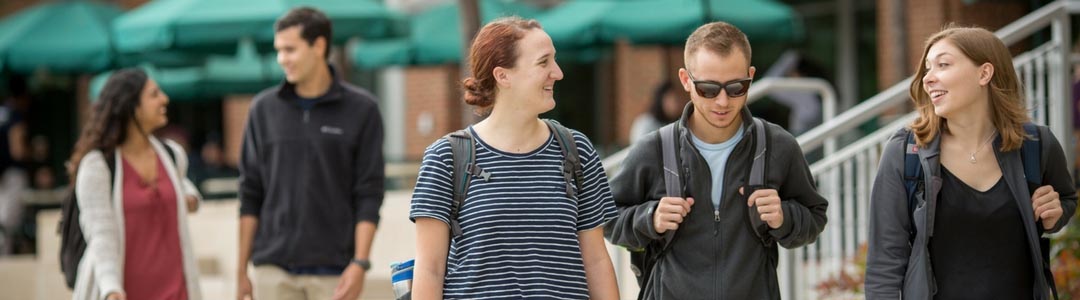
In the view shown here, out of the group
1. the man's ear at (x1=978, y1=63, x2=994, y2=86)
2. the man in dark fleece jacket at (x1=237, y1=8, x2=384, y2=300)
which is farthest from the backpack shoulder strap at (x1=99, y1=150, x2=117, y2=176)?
the man's ear at (x1=978, y1=63, x2=994, y2=86)

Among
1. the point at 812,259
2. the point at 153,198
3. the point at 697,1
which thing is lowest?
the point at 812,259

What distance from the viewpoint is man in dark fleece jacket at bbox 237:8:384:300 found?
6.96 m

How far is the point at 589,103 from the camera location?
20906 millimetres

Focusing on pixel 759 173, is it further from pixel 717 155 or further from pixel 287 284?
pixel 287 284

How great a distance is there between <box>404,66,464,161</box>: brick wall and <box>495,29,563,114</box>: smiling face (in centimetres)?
1621

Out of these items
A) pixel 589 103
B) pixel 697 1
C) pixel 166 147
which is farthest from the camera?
pixel 589 103

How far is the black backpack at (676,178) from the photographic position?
502 centimetres

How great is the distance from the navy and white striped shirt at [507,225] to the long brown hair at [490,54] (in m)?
0.14

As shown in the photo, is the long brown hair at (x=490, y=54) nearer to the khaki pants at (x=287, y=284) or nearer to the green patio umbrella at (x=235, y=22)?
the khaki pants at (x=287, y=284)

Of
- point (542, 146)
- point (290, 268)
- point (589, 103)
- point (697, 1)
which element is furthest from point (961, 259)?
point (589, 103)

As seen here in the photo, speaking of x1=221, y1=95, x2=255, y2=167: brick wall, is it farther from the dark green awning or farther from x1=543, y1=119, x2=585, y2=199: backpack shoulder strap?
x1=543, y1=119, x2=585, y2=199: backpack shoulder strap

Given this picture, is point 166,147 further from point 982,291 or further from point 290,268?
point 982,291

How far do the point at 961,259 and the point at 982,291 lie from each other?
0.12m

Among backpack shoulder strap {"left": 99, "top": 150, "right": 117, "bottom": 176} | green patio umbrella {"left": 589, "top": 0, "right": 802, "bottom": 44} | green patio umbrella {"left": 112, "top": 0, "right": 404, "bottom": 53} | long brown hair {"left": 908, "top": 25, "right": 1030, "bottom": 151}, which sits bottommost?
backpack shoulder strap {"left": 99, "top": 150, "right": 117, "bottom": 176}
